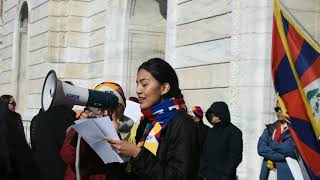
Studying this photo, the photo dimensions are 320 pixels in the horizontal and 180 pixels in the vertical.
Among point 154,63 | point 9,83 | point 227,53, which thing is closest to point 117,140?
point 154,63

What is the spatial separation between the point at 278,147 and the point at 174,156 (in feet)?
12.4

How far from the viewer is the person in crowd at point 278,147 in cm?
682

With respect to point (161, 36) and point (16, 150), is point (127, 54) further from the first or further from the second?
point (16, 150)

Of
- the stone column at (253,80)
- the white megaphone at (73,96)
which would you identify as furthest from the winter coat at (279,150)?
the white megaphone at (73,96)

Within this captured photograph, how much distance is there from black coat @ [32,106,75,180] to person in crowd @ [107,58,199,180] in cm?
205

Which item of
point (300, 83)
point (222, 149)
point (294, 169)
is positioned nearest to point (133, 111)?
point (300, 83)

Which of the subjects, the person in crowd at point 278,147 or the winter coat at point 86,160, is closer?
the winter coat at point 86,160

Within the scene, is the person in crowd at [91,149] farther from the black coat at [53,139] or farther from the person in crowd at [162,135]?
the black coat at [53,139]

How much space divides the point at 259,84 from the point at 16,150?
568cm

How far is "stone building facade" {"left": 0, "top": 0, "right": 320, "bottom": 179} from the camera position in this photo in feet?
27.5

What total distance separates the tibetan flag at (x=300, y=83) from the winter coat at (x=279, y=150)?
3012mm

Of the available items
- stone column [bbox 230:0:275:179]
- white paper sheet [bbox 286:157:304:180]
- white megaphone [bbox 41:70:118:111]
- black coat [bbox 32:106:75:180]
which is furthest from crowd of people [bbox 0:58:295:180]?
stone column [bbox 230:0:275:179]

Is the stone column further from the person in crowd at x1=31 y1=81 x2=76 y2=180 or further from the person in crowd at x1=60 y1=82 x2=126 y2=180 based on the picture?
the person in crowd at x1=60 y1=82 x2=126 y2=180

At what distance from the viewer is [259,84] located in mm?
8336
